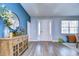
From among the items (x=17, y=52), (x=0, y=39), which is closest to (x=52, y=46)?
(x=17, y=52)

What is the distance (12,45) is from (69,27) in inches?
44.0

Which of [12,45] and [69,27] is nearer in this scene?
[12,45]

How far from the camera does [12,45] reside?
2.79 m

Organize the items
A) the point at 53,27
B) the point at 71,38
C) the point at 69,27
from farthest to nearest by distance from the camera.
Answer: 1. the point at 53,27
2. the point at 71,38
3. the point at 69,27

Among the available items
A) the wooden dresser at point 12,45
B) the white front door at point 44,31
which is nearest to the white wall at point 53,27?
the white front door at point 44,31

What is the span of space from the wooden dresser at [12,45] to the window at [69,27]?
77 cm

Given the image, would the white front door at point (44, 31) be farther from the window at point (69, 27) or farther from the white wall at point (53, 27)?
the window at point (69, 27)

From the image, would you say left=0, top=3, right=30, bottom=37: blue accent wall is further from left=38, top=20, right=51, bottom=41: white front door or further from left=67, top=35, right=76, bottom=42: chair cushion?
left=67, top=35, right=76, bottom=42: chair cushion

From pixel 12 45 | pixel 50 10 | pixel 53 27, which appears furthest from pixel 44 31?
pixel 12 45

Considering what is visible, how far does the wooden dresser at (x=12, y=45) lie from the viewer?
2.64 m

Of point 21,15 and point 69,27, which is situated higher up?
point 21,15

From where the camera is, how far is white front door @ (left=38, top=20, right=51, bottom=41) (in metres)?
3.20

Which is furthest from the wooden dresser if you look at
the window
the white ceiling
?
the window

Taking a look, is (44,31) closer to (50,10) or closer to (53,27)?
(53,27)
